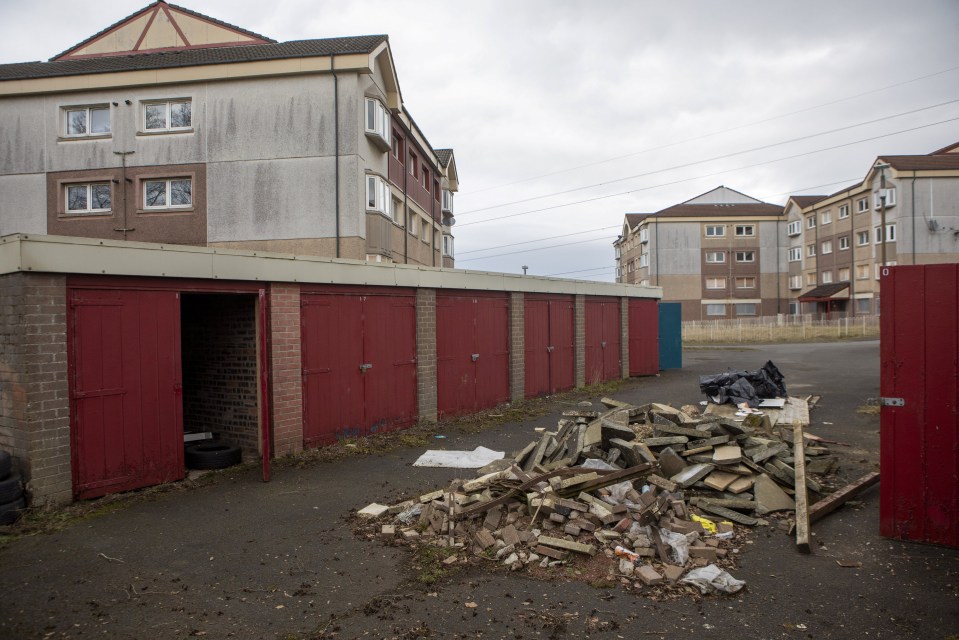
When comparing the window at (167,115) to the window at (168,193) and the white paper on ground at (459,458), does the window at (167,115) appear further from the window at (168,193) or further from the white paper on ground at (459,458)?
the white paper on ground at (459,458)

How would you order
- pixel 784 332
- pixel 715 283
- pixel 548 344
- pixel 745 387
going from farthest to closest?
pixel 715 283
pixel 784 332
pixel 548 344
pixel 745 387

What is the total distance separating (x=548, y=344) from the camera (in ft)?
51.2

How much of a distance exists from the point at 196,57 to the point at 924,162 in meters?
46.8

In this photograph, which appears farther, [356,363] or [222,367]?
[356,363]

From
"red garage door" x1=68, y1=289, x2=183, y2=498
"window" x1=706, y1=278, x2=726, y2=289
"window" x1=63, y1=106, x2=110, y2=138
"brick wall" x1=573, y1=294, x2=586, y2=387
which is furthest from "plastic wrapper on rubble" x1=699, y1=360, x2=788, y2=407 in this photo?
"window" x1=706, y1=278, x2=726, y2=289

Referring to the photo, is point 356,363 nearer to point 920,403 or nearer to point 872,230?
point 920,403

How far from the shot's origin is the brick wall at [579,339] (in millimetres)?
16859

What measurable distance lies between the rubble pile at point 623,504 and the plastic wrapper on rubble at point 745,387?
513 centimetres

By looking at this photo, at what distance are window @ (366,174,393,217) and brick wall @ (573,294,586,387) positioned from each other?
28.2 feet

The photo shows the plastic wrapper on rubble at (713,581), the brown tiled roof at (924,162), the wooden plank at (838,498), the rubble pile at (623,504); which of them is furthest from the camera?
the brown tiled roof at (924,162)

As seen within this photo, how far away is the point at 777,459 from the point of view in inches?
274

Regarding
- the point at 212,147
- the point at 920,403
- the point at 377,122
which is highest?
the point at 377,122

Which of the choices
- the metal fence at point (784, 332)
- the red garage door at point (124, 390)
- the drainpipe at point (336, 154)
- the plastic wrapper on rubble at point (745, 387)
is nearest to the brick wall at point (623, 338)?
the plastic wrapper on rubble at point (745, 387)

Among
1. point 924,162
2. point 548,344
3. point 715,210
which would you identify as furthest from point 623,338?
point 715,210
